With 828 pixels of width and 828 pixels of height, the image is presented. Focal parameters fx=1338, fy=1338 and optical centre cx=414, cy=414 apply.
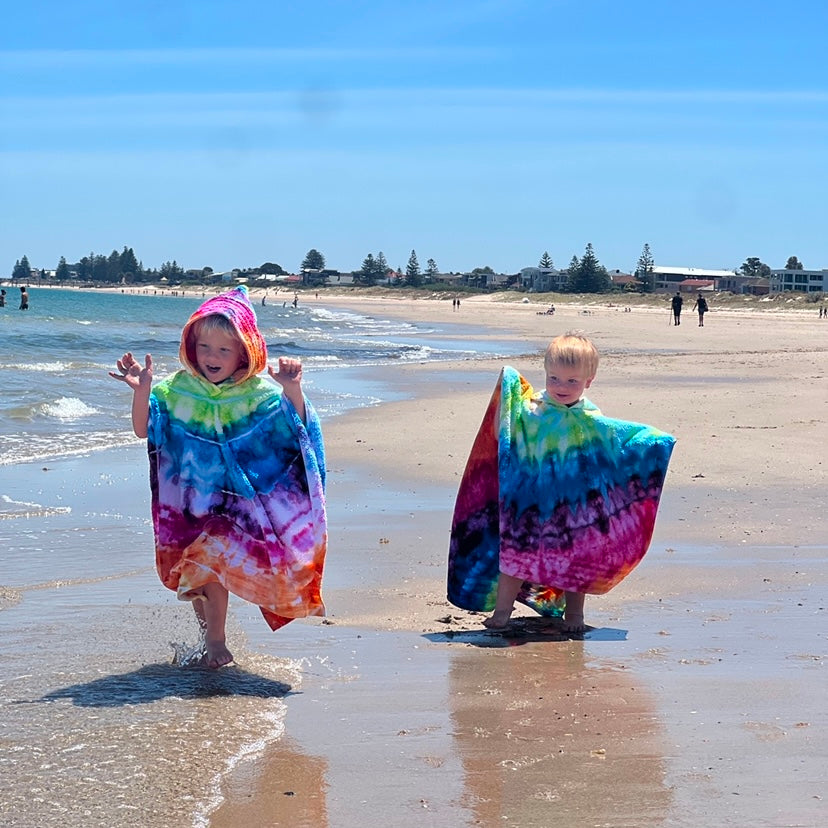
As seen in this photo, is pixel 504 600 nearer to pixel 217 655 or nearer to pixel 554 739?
pixel 217 655

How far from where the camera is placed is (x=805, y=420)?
43.2 ft

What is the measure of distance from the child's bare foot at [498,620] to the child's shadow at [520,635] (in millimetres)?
21

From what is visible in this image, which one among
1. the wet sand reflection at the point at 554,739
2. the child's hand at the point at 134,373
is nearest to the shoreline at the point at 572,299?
the child's hand at the point at 134,373

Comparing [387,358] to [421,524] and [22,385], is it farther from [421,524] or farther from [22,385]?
[421,524]

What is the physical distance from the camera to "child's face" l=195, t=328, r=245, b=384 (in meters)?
5.02


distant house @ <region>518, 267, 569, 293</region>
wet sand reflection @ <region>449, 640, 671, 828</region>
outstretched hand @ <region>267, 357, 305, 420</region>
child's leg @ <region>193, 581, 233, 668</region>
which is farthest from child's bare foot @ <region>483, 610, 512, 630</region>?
distant house @ <region>518, 267, 569, 293</region>

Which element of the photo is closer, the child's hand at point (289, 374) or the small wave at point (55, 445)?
the child's hand at point (289, 374)

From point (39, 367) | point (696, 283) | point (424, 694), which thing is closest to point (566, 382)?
point (424, 694)

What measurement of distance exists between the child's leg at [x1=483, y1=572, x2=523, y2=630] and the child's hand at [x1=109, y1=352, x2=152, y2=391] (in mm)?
1763

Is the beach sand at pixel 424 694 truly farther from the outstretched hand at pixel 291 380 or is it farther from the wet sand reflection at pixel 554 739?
the outstretched hand at pixel 291 380

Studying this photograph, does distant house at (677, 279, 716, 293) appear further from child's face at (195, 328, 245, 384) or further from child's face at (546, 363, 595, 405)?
child's face at (195, 328, 245, 384)

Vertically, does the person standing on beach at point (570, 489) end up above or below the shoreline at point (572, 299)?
above

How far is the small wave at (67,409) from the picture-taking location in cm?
1484

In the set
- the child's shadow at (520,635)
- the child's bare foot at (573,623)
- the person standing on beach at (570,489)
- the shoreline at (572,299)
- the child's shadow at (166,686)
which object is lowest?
the shoreline at (572,299)
